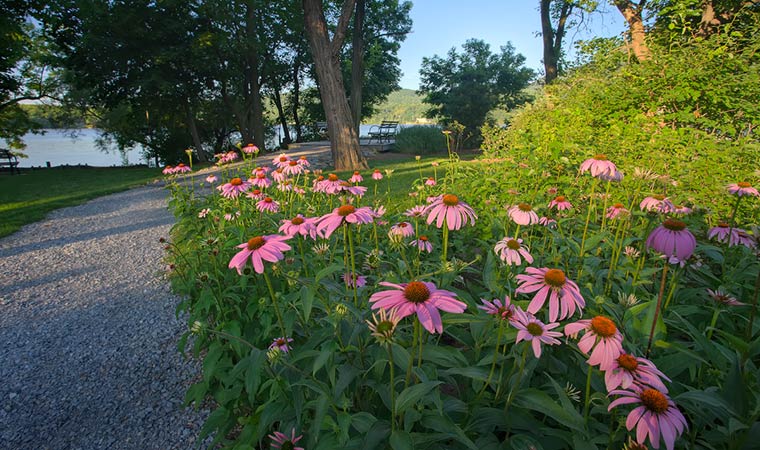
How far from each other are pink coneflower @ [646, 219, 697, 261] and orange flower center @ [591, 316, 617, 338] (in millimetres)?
278

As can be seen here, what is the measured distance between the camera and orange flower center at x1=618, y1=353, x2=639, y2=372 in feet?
2.46

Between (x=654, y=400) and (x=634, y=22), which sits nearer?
(x=654, y=400)

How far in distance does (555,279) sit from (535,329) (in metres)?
0.13

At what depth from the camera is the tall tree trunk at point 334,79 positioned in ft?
24.4

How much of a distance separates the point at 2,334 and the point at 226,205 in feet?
5.82

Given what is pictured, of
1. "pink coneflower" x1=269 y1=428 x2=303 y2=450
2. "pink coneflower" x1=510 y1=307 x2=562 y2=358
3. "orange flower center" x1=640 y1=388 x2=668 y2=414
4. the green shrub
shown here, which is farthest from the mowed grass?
the green shrub

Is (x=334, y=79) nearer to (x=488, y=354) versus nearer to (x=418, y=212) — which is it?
(x=418, y=212)

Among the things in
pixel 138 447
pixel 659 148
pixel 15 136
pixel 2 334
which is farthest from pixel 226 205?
pixel 15 136

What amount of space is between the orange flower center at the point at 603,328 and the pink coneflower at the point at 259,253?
0.75m

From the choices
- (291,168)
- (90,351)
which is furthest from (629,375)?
(90,351)

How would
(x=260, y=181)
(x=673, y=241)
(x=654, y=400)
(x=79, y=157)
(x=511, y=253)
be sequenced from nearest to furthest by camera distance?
(x=654, y=400) → (x=673, y=241) → (x=511, y=253) → (x=260, y=181) → (x=79, y=157)

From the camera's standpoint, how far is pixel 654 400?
70 cm

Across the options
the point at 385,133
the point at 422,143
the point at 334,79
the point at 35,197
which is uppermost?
the point at 334,79

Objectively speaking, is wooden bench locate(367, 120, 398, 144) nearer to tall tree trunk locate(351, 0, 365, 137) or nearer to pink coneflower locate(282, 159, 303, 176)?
tall tree trunk locate(351, 0, 365, 137)
